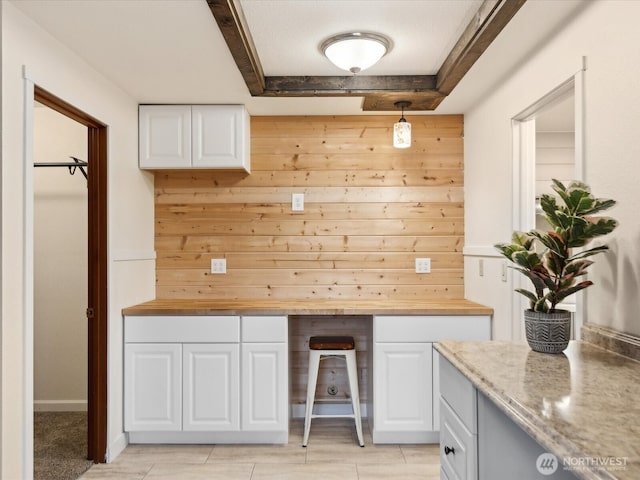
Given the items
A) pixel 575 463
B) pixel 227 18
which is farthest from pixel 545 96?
pixel 575 463

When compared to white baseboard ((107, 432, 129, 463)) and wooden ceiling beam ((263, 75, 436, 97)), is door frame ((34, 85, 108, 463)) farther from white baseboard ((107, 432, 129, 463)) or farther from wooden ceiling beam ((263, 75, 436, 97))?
wooden ceiling beam ((263, 75, 436, 97))

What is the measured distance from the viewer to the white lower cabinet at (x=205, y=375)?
2.75m

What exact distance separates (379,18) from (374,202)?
153cm

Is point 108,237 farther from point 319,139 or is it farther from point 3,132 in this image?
point 319,139

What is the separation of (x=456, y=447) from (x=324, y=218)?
2.05 m

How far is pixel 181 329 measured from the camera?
2771 mm

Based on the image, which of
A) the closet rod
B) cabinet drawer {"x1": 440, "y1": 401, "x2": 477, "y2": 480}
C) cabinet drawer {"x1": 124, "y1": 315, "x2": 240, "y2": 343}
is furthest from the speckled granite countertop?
the closet rod

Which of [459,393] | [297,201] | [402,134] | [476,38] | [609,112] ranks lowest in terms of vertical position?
[459,393]

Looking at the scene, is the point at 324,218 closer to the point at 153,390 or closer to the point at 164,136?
the point at 164,136

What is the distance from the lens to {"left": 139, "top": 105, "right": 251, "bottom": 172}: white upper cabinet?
9.91 feet

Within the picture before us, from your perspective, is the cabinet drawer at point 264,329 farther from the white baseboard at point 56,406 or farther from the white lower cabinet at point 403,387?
the white baseboard at point 56,406

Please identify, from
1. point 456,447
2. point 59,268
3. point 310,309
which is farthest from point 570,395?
point 59,268

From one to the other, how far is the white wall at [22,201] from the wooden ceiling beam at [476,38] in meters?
1.94

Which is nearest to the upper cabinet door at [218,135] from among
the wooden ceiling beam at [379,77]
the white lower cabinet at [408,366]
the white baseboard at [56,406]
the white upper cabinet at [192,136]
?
the white upper cabinet at [192,136]
